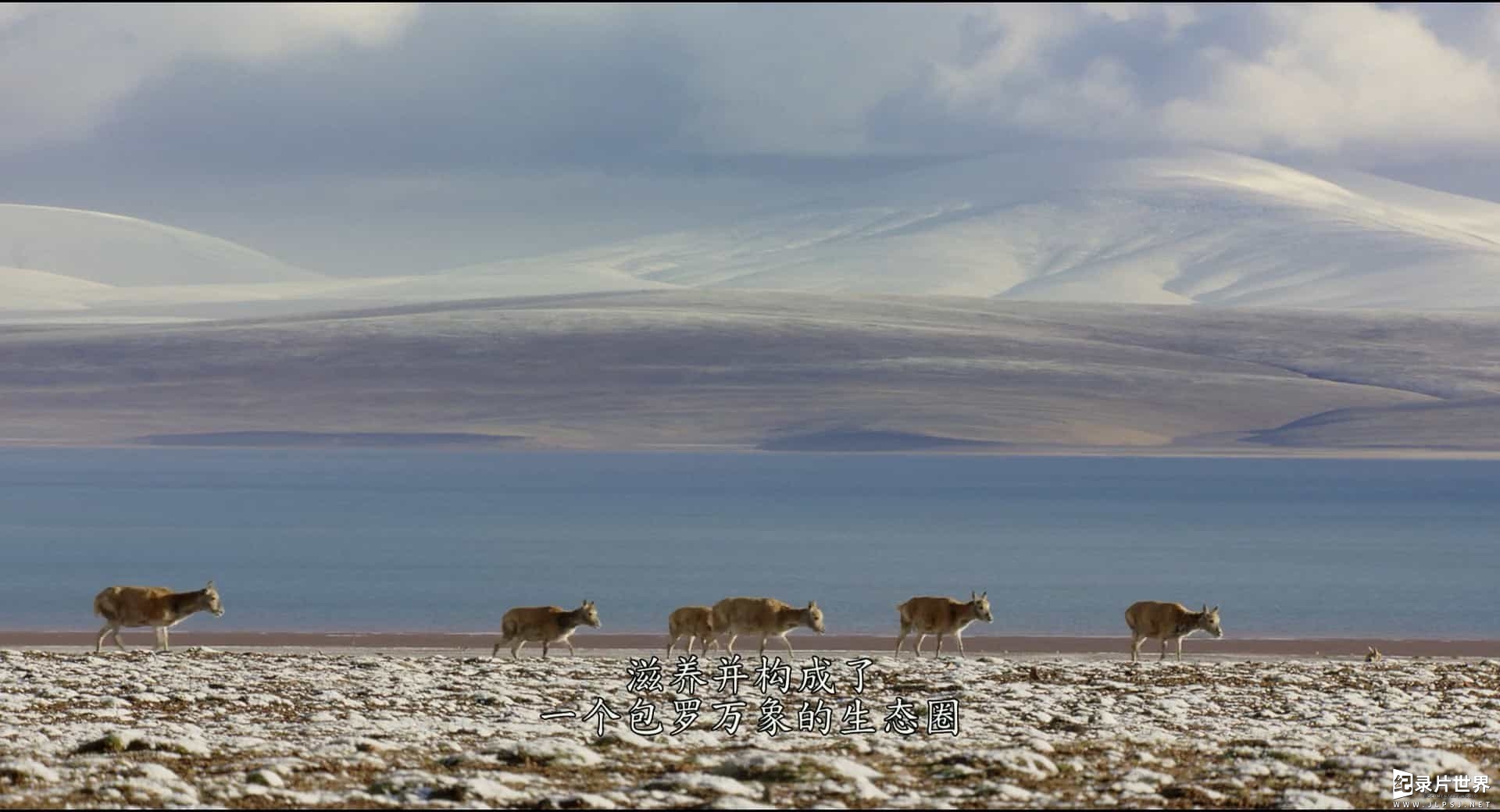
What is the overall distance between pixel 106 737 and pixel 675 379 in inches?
6984

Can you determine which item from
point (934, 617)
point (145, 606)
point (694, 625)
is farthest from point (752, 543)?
point (145, 606)

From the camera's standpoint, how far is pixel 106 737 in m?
16.6

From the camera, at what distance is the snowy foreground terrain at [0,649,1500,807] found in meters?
14.3

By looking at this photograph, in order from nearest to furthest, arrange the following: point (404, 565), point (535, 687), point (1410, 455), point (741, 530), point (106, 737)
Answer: point (106, 737) < point (535, 687) < point (404, 565) < point (741, 530) < point (1410, 455)

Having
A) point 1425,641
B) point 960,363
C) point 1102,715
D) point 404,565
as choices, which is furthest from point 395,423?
point 1102,715

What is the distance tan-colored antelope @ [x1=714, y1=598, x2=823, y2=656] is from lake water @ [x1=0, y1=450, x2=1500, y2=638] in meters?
15.1

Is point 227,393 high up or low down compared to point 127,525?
up

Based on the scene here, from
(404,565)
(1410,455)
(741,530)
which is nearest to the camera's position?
(404,565)

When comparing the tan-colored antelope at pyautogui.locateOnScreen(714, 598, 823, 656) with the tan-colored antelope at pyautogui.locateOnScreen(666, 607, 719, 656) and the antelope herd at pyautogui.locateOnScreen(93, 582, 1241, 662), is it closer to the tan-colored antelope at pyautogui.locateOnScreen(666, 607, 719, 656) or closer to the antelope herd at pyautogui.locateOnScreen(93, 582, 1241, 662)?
the antelope herd at pyautogui.locateOnScreen(93, 582, 1241, 662)

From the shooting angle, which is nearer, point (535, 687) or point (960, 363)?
point (535, 687)

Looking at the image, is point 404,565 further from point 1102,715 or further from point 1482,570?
point 1102,715

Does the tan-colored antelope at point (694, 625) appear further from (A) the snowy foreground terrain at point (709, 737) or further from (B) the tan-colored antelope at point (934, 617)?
(B) the tan-colored antelope at point (934, 617)

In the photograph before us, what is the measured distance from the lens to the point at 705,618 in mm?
27203

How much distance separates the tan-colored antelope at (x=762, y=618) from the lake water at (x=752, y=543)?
15.1 m
